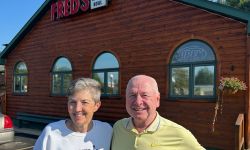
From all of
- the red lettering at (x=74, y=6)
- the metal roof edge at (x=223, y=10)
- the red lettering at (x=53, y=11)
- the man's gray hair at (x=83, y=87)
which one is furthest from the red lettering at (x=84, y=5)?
the man's gray hair at (x=83, y=87)

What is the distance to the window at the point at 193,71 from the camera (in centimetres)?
902

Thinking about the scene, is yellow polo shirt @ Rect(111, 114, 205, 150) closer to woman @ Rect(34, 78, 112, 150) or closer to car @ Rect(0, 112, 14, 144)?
woman @ Rect(34, 78, 112, 150)

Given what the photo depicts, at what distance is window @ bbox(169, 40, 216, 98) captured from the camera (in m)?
9.02

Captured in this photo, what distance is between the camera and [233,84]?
26.8 feet

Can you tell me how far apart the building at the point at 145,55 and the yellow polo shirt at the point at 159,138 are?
5.95 m

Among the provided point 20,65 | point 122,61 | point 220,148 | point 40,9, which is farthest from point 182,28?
point 20,65

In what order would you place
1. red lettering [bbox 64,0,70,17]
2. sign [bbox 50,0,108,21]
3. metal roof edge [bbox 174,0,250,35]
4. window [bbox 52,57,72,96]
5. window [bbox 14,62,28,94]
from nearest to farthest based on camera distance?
1. metal roof edge [bbox 174,0,250,35]
2. sign [bbox 50,0,108,21]
3. red lettering [bbox 64,0,70,17]
4. window [bbox 52,57,72,96]
5. window [bbox 14,62,28,94]

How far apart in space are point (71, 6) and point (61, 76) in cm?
283

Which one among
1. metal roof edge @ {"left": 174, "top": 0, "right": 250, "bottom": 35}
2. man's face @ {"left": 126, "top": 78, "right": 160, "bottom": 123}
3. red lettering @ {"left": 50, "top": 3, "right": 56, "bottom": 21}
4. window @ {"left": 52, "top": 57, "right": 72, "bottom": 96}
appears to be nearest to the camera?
man's face @ {"left": 126, "top": 78, "right": 160, "bottom": 123}

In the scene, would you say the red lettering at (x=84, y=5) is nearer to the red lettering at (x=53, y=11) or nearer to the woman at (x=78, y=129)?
the red lettering at (x=53, y=11)

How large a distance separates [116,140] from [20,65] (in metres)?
14.4

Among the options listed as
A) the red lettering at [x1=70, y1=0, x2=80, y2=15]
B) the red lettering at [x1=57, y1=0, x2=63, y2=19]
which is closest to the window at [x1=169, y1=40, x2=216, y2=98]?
the red lettering at [x1=70, y1=0, x2=80, y2=15]

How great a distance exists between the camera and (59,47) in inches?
561

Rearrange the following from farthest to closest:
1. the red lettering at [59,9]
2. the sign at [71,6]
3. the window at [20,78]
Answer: the window at [20,78], the red lettering at [59,9], the sign at [71,6]
